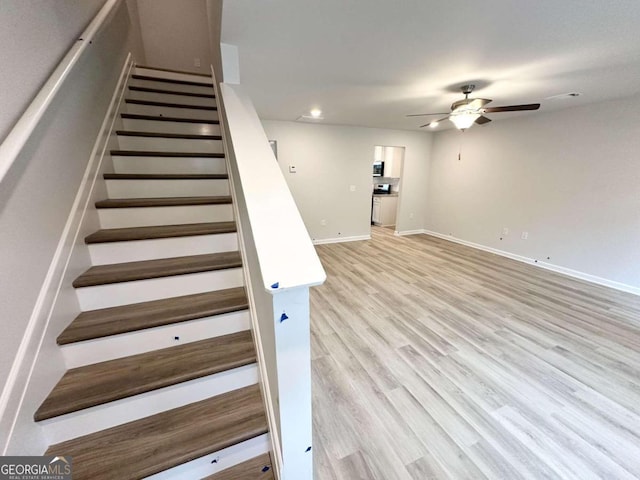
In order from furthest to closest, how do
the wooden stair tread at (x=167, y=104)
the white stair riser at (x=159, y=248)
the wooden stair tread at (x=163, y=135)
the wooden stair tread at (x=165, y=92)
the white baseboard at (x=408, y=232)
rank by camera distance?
the white baseboard at (x=408, y=232), the wooden stair tread at (x=165, y=92), the wooden stair tread at (x=167, y=104), the wooden stair tread at (x=163, y=135), the white stair riser at (x=159, y=248)

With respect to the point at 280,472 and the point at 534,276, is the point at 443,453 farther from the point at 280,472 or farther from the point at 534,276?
the point at 534,276

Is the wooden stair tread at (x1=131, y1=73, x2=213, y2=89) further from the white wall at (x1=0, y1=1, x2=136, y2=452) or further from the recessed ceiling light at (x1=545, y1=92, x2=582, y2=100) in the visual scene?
the recessed ceiling light at (x1=545, y1=92, x2=582, y2=100)

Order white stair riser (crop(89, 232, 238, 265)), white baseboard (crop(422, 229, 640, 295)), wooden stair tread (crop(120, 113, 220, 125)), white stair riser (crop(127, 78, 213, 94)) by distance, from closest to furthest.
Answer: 1. white stair riser (crop(89, 232, 238, 265))
2. wooden stair tread (crop(120, 113, 220, 125))
3. white stair riser (crop(127, 78, 213, 94))
4. white baseboard (crop(422, 229, 640, 295))

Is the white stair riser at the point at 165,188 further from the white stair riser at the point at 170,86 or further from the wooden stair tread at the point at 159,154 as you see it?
the white stair riser at the point at 170,86

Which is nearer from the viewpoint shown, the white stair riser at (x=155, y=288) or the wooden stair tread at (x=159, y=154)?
the white stair riser at (x=155, y=288)

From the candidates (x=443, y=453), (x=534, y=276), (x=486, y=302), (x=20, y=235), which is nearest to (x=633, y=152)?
(x=534, y=276)

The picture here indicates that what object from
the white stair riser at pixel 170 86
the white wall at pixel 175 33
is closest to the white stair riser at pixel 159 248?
the white stair riser at pixel 170 86

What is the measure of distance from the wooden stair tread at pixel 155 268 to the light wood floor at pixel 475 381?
3.49 ft

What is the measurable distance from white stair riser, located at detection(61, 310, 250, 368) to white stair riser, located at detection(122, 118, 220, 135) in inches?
75.2

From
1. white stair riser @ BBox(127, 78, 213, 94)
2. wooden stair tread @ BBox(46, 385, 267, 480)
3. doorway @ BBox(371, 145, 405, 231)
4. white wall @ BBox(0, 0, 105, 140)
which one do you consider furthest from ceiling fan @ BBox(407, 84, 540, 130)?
doorway @ BBox(371, 145, 405, 231)

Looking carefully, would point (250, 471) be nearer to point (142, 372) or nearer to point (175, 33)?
point (142, 372)

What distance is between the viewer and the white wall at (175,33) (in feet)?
12.0

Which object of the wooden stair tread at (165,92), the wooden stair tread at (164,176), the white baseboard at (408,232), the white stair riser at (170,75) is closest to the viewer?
the wooden stair tread at (164,176)

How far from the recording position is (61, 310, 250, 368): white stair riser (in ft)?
3.67
